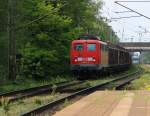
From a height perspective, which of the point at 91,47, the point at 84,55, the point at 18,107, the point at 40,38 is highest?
the point at 40,38

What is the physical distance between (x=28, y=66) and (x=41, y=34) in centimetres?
293

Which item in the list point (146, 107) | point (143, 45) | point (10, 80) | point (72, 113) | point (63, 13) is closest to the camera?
point (72, 113)

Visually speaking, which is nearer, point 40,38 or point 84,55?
point 40,38

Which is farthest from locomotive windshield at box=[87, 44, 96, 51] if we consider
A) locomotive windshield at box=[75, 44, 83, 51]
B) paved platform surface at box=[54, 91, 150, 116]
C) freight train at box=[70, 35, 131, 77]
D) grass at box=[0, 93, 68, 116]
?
paved platform surface at box=[54, 91, 150, 116]

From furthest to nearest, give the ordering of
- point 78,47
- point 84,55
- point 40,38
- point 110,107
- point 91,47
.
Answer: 1. point 78,47
2. point 84,55
3. point 91,47
4. point 40,38
5. point 110,107

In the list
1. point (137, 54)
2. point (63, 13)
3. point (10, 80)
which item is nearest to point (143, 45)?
point (137, 54)

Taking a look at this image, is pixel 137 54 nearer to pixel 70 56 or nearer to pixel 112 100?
pixel 70 56

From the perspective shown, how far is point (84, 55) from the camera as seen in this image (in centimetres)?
4316

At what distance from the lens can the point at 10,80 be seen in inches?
1358

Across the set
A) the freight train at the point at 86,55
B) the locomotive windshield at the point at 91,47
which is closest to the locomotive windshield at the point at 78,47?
the freight train at the point at 86,55

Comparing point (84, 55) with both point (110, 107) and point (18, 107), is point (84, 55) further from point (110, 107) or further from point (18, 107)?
point (110, 107)

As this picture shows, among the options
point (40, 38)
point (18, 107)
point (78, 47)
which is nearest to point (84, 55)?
point (78, 47)

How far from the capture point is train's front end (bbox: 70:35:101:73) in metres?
42.7

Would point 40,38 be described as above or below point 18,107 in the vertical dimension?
above
